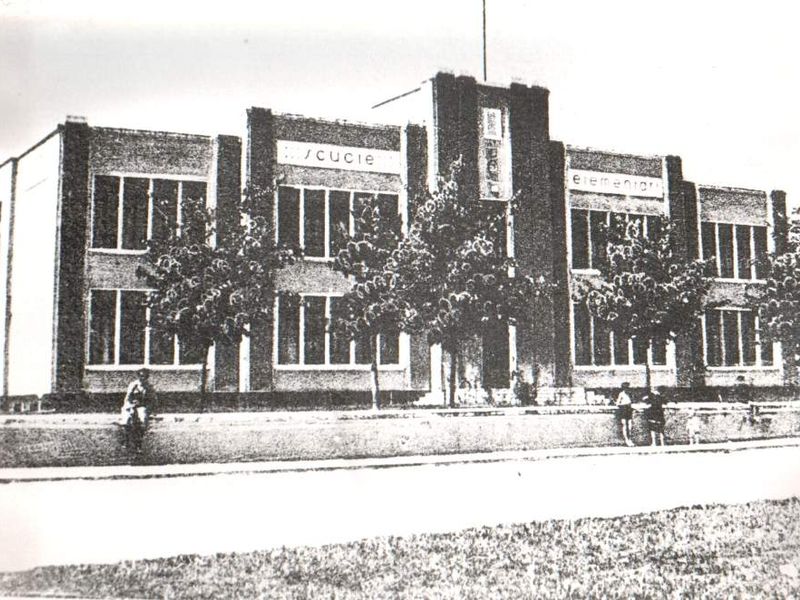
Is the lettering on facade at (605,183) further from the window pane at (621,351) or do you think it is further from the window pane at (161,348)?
the window pane at (161,348)

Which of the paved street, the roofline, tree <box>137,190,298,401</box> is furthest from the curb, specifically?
Result: the roofline

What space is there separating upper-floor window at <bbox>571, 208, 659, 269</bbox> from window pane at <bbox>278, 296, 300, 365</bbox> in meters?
10.2

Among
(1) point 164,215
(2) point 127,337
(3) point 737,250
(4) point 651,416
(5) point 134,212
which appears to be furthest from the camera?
(4) point 651,416

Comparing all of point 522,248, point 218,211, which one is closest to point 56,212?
point 218,211

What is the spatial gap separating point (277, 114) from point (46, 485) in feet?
23.3

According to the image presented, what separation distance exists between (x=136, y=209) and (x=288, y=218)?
2.71m

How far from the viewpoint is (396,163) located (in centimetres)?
2158

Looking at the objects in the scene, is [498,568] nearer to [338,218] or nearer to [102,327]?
[102,327]

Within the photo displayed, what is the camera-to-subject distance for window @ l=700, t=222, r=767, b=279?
1686 cm

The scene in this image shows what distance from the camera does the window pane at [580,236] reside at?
2545 cm

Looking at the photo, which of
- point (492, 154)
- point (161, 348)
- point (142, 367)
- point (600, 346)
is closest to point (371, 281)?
point (161, 348)

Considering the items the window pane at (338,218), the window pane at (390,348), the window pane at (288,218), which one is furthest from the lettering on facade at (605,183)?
the window pane at (288,218)

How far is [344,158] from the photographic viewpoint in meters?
20.7

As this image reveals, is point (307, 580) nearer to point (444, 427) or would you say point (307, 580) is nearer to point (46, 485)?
point (46, 485)
